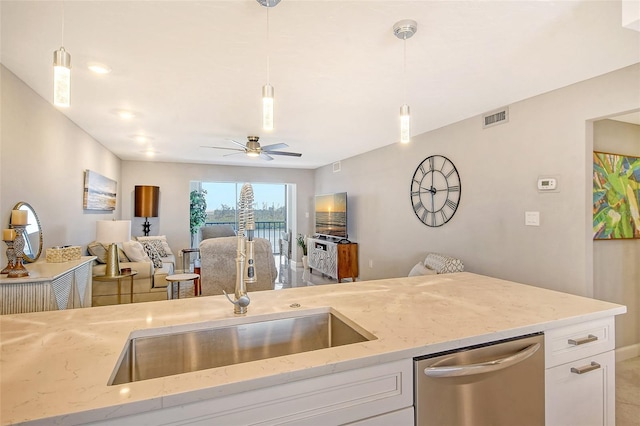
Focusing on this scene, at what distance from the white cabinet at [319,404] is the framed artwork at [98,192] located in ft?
13.7

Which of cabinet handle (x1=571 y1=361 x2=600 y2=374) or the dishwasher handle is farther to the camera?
cabinet handle (x1=571 y1=361 x2=600 y2=374)

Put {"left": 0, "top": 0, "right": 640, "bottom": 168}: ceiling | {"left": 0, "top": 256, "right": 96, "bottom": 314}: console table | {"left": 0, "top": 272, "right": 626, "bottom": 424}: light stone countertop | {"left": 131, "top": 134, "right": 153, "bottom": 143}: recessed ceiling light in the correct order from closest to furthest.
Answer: {"left": 0, "top": 272, "right": 626, "bottom": 424}: light stone countertop, {"left": 0, "top": 0, "right": 640, "bottom": 168}: ceiling, {"left": 0, "top": 256, "right": 96, "bottom": 314}: console table, {"left": 131, "top": 134, "right": 153, "bottom": 143}: recessed ceiling light

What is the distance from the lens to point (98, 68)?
2350 mm

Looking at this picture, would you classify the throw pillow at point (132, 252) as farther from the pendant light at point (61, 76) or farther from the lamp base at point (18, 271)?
the pendant light at point (61, 76)

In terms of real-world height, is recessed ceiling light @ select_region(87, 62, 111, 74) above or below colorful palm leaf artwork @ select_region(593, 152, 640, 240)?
above

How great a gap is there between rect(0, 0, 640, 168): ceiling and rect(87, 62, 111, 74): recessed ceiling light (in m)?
0.04

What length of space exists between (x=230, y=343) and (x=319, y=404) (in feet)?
1.70

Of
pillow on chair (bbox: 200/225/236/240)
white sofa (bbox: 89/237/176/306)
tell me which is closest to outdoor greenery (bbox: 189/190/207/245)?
pillow on chair (bbox: 200/225/236/240)

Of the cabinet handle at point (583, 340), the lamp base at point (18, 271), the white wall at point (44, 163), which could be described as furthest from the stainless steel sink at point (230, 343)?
the white wall at point (44, 163)

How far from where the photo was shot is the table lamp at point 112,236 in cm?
354

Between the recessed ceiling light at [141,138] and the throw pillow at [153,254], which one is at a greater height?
the recessed ceiling light at [141,138]

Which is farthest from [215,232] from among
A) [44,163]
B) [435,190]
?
[435,190]

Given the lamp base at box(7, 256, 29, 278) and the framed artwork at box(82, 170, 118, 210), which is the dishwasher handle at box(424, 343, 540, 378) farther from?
the framed artwork at box(82, 170, 118, 210)

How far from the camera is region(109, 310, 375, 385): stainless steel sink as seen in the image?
117 cm
